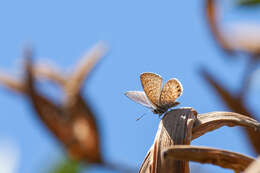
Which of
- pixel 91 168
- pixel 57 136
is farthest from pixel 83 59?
pixel 91 168

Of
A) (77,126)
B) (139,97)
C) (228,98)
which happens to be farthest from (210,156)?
(77,126)

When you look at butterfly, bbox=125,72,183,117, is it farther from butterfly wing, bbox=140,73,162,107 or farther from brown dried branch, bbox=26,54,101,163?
brown dried branch, bbox=26,54,101,163

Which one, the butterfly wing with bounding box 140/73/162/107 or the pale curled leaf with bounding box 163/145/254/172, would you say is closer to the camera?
the pale curled leaf with bounding box 163/145/254/172

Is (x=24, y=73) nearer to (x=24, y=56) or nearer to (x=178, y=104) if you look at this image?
(x=24, y=56)

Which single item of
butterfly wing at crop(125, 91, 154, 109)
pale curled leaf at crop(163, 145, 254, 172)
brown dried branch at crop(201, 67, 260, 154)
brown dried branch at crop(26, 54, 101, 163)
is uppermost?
brown dried branch at crop(26, 54, 101, 163)

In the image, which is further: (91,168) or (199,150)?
(91,168)

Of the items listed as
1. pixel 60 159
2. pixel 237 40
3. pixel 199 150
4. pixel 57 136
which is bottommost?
pixel 199 150

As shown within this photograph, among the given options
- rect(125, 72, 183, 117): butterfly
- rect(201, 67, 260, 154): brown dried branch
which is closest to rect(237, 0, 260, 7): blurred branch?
rect(201, 67, 260, 154): brown dried branch
